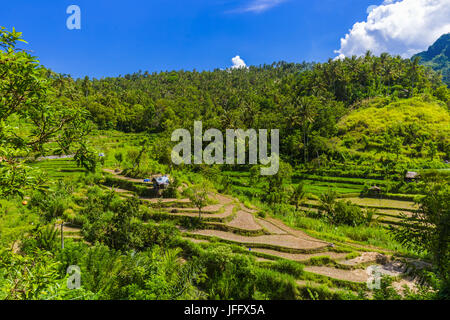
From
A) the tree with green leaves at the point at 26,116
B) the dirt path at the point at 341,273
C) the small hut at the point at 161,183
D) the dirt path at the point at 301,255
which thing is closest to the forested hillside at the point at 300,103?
the small hut at the point at 161,183

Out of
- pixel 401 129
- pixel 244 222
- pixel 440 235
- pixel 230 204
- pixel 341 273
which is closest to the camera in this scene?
pixel 440 235

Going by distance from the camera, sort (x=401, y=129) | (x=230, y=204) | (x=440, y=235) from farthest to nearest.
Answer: (x=401, y=129) → (x=230, y=204) → (x=440, y=235)

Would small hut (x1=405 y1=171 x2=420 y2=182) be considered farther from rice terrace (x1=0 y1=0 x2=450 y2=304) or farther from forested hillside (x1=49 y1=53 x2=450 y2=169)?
forested hillside (x1=49 y1=53 x2=450 y2=169)

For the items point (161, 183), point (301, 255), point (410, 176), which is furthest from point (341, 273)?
point (410, 176)

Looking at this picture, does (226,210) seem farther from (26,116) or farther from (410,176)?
(410,176)

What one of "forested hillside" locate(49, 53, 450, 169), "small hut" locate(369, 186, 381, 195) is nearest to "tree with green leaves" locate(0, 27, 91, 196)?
"small hut" locate(369, 186, 381, 195)

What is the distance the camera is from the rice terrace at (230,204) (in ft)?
11.7

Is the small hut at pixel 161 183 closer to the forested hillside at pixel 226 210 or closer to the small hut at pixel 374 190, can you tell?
the forested hillside at pixel 226 210

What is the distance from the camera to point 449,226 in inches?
226

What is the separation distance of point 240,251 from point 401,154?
41.1 meters

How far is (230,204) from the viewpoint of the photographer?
85.4 feet
